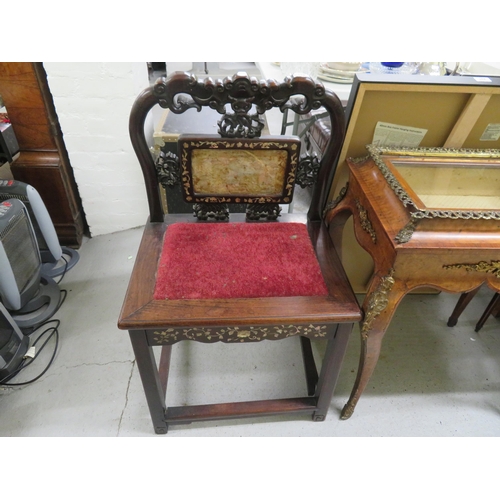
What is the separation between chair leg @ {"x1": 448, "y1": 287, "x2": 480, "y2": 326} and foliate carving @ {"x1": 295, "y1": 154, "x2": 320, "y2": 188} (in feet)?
2.97

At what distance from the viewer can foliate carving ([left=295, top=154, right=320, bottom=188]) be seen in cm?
104

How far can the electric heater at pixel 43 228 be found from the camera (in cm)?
140

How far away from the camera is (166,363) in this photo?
1253 mm

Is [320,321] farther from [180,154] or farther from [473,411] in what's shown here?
[473,411]

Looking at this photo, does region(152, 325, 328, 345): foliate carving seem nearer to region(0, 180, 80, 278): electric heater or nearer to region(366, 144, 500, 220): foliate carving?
region(366, 144, 500, 220): foliate carving

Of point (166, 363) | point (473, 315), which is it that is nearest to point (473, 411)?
point (473, 315)

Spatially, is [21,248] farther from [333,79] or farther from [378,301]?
[333,79]

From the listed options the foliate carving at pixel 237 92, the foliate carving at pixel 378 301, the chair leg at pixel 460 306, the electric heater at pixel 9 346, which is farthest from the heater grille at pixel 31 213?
the chair leg at pixel 460 306

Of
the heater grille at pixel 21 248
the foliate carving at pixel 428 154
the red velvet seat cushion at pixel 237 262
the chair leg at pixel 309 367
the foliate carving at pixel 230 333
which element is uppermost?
the foliate carving at pixel 428 154

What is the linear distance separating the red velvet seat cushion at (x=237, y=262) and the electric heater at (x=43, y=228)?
0.74 metres

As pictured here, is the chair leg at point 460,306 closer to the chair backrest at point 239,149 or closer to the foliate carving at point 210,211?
the chair backrest at point 239,149

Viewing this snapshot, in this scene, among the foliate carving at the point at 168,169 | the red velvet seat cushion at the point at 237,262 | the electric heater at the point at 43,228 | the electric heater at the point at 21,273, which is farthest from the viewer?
the electric heater at the point at 43,228

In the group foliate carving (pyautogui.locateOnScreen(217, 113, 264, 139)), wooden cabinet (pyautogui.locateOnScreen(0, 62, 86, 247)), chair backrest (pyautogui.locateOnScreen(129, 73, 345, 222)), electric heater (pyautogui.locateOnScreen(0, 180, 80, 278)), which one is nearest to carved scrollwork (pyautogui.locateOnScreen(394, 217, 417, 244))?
chair backrest (pyautogui.locateOnScreen(129, 73, 345, 222))

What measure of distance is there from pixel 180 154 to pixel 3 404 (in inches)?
Result: 42.2
